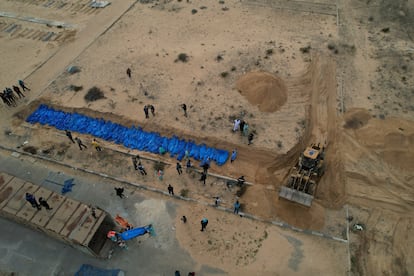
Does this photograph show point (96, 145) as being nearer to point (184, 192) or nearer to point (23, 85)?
point (184, 192)

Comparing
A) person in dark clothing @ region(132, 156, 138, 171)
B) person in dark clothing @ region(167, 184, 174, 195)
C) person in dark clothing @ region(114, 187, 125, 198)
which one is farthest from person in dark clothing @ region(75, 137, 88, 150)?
person in dark clothing @ region(167, 184, 174, 195)

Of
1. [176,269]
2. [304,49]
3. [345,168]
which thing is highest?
[304,49]

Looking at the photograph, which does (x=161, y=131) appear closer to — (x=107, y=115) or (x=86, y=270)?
(x=107, y=115)

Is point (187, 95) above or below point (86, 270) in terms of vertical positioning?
above

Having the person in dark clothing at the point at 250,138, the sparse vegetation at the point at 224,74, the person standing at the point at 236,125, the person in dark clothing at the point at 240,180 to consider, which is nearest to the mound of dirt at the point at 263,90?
the sparse vegetation at the point at 224,74

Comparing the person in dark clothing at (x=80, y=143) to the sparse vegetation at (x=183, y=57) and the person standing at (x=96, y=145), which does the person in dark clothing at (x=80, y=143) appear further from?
the sparse vegetation at (x=183, y=57)

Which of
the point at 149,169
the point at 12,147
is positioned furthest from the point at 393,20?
the point at 12,147
